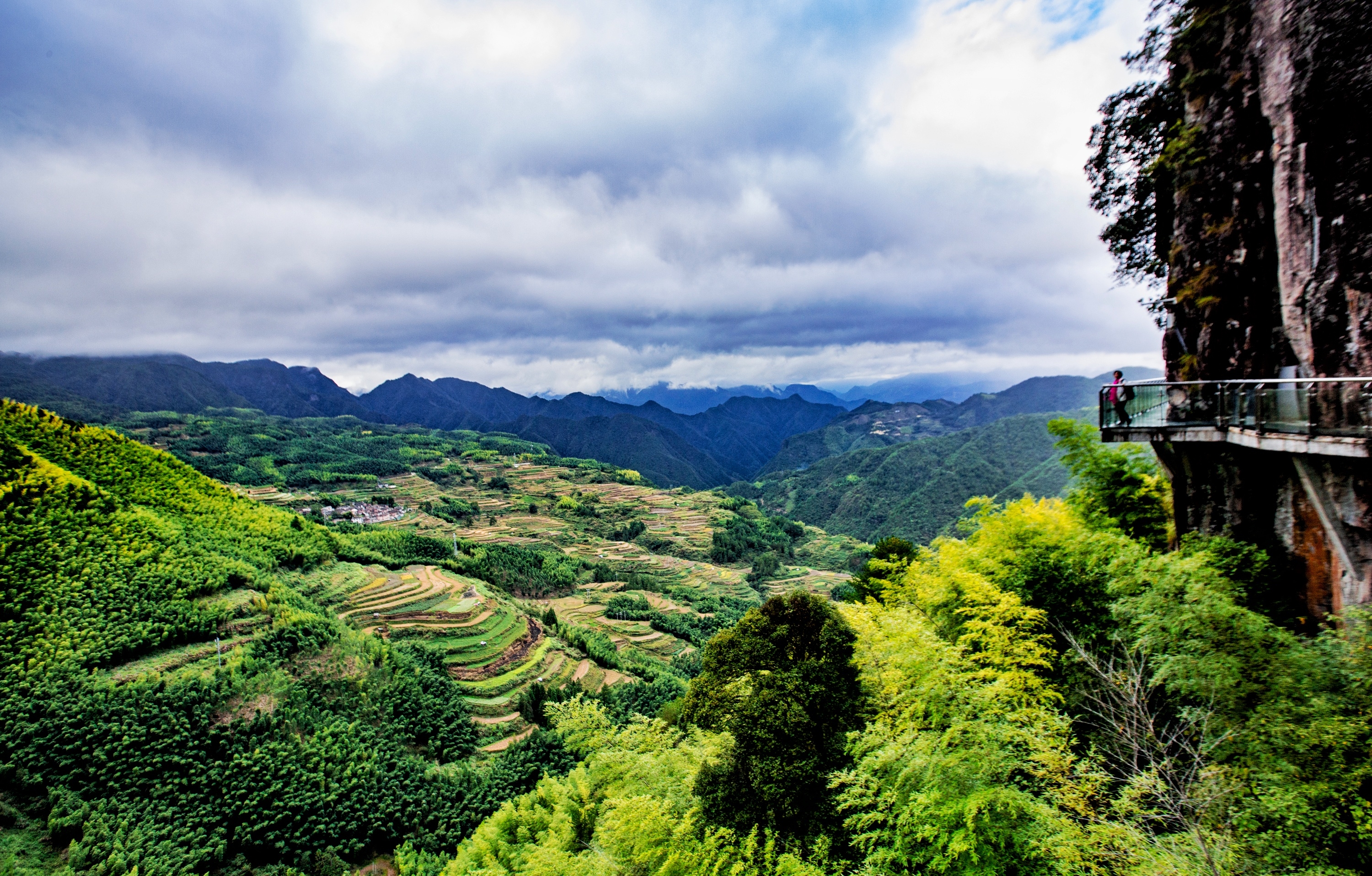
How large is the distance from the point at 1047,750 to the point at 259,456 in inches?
6560

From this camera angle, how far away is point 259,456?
418 ft

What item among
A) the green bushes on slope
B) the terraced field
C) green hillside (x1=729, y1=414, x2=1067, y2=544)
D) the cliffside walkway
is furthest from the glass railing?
green hillside (x1=729, y1=414, x2=1067, y2=544)

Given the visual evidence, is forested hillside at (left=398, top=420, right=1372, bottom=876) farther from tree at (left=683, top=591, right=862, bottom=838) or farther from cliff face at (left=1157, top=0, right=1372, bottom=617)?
cliff face at (left=1157, top=0, right=1372, bottom=617)

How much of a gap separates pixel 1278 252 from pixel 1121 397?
3984 millimetres

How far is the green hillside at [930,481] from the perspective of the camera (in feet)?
415

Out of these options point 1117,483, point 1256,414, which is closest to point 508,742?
point 1117,483

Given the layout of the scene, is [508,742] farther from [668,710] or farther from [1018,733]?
[1018,733]

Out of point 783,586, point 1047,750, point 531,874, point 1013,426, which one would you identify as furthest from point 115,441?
point 1013,426

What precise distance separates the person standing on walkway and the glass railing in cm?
2

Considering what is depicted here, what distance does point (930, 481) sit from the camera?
5773 inches

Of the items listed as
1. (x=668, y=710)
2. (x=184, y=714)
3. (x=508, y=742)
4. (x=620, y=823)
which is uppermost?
(x=620, y=823)

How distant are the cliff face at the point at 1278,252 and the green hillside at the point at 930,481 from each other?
107439 mm

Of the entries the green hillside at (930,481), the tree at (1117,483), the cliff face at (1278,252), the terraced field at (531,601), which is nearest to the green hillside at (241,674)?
the terraced field at (531,601)

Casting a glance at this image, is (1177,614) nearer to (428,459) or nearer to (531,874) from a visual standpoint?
(531,874)
